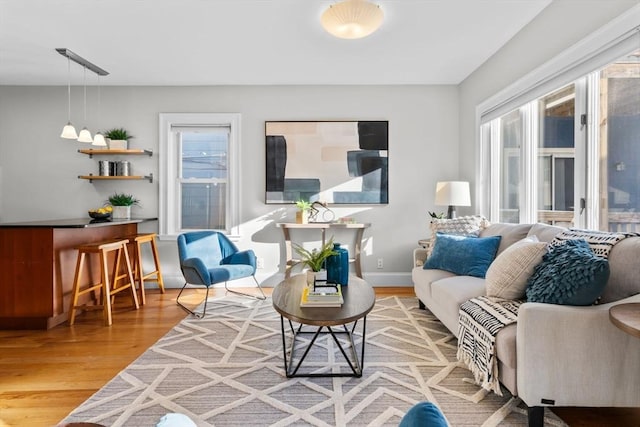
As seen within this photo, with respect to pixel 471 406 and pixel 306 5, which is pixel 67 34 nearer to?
pixel 306 5

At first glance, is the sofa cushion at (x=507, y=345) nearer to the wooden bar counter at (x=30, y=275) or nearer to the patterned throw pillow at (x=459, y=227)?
the patterned throw pillow at (x=459, y=227)

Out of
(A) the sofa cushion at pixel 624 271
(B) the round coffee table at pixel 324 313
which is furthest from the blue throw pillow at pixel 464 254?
(A) the sofa cushion at pixel 624 271

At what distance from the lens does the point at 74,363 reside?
2.34 meters

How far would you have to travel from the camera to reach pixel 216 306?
3.54 meters

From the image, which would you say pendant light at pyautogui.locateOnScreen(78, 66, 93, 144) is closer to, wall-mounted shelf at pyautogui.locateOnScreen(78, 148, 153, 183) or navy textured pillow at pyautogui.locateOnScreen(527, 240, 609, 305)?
wall-mounted shelf at pyautogui.locateOnScreen(78, 148, 153, 183)

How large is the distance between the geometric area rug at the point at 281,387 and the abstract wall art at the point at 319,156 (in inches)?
78.7

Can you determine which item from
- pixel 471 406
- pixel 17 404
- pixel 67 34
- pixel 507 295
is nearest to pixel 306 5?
pixel 67 34

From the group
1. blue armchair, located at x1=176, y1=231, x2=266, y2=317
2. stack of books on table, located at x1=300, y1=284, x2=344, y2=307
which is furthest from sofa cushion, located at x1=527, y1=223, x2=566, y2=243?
blue armchair, located at x1=176, y1=231, x2=266, y2=317

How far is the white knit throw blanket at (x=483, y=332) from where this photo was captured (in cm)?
177

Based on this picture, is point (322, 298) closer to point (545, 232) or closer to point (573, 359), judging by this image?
point (573, 359)

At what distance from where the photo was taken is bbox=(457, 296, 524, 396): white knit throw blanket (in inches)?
69.6

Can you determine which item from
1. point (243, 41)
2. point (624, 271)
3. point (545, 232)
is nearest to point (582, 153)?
point (545, 232)

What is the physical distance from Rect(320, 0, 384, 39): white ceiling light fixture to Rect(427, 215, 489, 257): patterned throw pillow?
6.11 ft

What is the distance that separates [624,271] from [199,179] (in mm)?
4196
